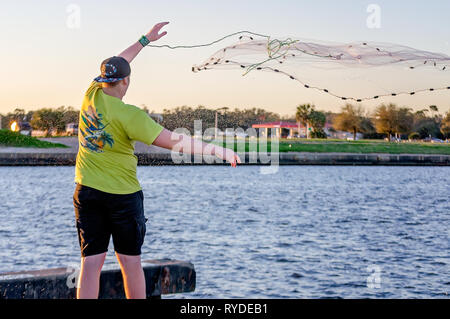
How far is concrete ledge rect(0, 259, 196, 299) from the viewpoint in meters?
6.22

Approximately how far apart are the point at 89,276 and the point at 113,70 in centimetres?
170

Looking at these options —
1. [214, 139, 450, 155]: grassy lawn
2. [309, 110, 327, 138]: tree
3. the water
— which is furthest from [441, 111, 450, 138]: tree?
the water

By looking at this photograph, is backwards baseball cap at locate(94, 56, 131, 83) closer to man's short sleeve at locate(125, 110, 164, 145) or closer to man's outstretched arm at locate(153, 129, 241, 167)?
man's short sleeve at locate(125, 110, 164, 145)

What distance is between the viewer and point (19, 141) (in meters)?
68.1

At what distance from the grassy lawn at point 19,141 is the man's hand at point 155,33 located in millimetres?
64217

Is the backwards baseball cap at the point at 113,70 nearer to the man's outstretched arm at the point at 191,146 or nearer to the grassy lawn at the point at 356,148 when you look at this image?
the man's outstretched arm at the point at 191,146

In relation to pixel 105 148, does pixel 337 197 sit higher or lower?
lower

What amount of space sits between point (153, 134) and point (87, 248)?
1.12 m

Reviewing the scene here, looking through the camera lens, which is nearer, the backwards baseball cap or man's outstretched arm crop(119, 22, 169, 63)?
the backwards baseball cap

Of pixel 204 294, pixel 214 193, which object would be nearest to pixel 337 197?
pixel 214 193

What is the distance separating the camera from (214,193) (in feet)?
151

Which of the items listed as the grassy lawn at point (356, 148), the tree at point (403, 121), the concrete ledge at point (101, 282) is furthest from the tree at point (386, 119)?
the concrete ledge at point (101, 282)

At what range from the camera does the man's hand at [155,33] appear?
612cm

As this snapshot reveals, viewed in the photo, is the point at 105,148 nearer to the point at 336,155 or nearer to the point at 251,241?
the point at 251,241
